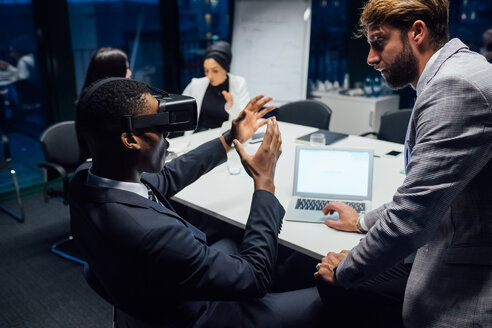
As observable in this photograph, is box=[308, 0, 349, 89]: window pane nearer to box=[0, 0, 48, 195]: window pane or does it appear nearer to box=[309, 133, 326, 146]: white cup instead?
box=[309, 133, 326, 146]: white cup

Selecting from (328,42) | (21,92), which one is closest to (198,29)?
(328,42)

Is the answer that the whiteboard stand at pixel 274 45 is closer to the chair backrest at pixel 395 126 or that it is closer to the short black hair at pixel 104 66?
the chair backrest at pixel 395 126

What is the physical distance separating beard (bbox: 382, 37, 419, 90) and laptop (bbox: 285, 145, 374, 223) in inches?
28.1

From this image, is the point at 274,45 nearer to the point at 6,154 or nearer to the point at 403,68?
the point at 6,154

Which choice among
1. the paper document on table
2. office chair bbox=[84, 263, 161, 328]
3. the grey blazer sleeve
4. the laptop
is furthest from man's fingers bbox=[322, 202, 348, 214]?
the paper document on table

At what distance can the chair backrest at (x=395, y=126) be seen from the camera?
3.42 metres

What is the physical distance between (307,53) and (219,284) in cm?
434

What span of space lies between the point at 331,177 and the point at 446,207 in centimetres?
93

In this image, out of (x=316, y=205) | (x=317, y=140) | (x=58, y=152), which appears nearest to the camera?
(x=316, y=205)

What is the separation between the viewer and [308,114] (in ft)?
12.8

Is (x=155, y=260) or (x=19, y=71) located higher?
(x=19, y=71)

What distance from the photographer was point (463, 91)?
1.20 meters

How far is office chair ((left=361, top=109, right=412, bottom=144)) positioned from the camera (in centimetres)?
342

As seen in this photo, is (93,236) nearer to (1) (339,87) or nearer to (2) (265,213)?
(2) (265,213)
